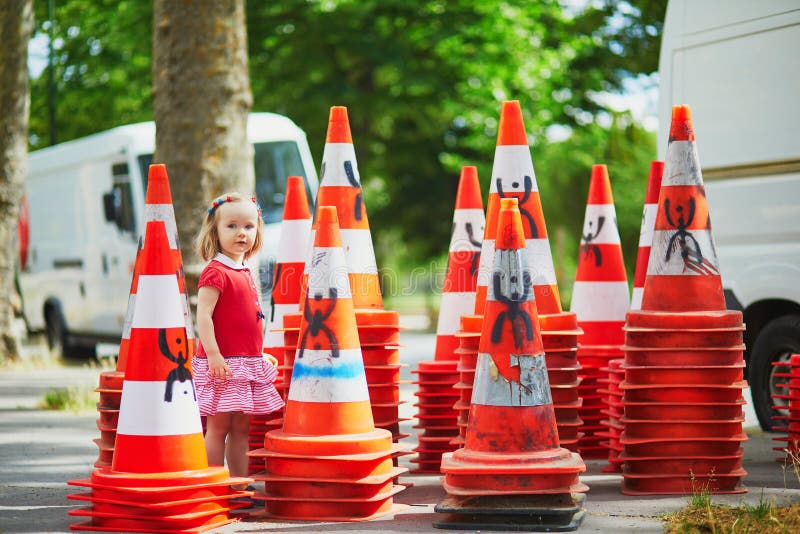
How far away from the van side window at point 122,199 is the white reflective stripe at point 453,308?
9.90m

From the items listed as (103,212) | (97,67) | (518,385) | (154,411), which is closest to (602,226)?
(518,385)

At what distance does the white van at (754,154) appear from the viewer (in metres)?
8.07

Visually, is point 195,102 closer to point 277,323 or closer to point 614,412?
point 277,323

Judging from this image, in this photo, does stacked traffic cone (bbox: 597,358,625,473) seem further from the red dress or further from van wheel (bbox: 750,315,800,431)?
the red dress

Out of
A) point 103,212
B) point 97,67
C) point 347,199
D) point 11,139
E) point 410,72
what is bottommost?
point 347,199

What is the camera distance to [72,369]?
15.8 m

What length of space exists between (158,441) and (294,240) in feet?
8.06

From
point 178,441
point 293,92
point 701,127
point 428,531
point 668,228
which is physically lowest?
point 428,531

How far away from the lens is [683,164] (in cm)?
607

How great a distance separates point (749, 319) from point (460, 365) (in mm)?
3134

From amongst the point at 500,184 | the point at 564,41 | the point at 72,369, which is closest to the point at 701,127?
the point at 500,184

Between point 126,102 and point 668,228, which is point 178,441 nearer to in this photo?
point 668,228

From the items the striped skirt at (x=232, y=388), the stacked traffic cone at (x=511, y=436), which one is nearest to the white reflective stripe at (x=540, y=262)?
the stacked traffic cone at (x=511, y=436)

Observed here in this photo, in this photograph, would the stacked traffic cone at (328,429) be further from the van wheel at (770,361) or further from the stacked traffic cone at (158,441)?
the van wheel at (770,361)
